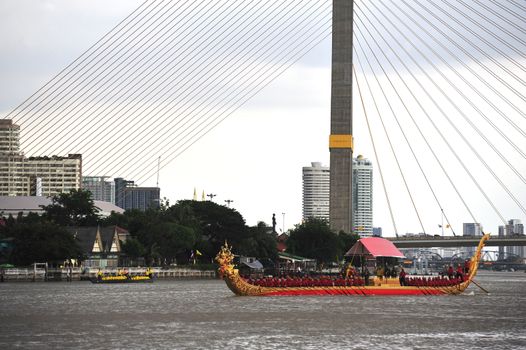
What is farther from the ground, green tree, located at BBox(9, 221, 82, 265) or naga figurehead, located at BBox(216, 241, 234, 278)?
green tree, located at BBox(9, 221, 82, 265)

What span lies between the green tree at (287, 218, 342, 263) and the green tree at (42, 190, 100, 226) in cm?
3427

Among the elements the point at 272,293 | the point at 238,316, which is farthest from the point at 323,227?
the point at 238,316

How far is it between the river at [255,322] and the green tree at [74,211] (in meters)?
74.4

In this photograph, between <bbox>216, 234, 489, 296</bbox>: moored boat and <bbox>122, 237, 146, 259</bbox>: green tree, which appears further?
<bbox>122, 237, 146, 259</bbox>: green tree

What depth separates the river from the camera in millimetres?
50406

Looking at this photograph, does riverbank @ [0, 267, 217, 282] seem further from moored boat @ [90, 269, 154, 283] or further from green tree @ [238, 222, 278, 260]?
green tree @ [238, 222, 278, 260]

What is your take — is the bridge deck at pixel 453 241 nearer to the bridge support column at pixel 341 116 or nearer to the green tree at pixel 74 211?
the bridge support column at pixel 341 116

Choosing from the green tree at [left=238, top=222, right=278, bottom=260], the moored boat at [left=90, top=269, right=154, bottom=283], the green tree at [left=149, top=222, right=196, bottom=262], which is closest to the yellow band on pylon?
the green tree at [left=238, top=222, right=278, bottom=260]

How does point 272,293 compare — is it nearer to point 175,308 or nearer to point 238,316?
point 175,308

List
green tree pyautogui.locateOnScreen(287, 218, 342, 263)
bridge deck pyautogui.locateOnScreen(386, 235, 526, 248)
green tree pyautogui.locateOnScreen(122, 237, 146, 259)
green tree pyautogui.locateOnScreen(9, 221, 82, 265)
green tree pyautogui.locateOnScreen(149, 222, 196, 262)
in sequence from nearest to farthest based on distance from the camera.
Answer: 1. green tree pyautogui.locateOnScreen(9, 221, 82, 265)
2. green tree pyautogui.locateOnScreen(122, 237, 146, 259)
3. green tree pyautogui.locateOnScreen(149, 222, 196, 262)
4. bridge deck pyautogui.locateOnScreen(386, 235, 526, 248)
5. green tree pyautogui.locateOnScreen(287, 218, 342, 263)

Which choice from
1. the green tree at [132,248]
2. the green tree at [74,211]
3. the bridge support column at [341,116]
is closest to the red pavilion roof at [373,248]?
the green tree at [132,248]

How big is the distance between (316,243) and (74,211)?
3818 centimetres

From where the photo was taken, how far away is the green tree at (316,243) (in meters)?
176

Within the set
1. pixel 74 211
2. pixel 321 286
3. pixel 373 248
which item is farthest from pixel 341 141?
pixel 321 286
